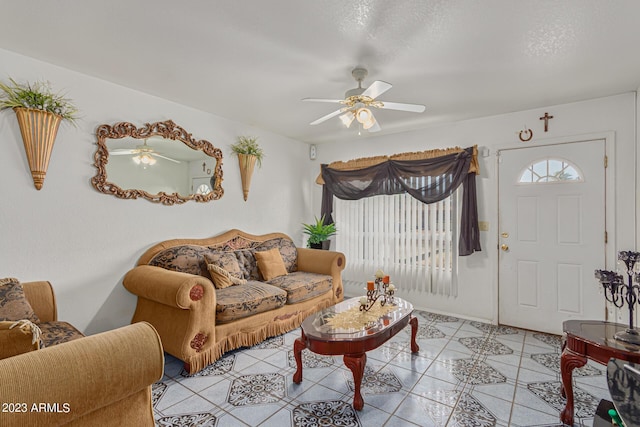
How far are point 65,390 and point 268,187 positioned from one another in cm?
343

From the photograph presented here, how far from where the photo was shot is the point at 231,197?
12.8 ft

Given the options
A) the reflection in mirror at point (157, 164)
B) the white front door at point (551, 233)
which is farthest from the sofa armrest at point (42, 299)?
the white front door at point (551, 233)

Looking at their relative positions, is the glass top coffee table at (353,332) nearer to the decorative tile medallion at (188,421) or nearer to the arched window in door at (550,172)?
the decorative tile medallion at (188,421)

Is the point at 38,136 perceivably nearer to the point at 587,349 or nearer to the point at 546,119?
the point at 587,349

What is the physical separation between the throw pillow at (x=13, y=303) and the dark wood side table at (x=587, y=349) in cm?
332

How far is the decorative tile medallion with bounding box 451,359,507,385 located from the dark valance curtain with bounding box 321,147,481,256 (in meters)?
1.39

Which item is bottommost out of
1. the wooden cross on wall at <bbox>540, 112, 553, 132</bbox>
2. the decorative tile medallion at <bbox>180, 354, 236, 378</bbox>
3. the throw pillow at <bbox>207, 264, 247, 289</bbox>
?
the decorative tile medallion at <bbox>180, 354, 236, 378</bbox>

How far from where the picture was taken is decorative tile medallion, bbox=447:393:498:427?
186 cm

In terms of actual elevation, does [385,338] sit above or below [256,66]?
below

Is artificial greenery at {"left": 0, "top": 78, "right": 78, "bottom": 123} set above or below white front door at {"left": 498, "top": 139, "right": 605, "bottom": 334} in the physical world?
above

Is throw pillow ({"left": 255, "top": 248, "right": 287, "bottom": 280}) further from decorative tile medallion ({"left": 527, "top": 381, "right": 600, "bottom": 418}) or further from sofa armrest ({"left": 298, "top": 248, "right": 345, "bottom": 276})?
decorative tile medallion ({"left": 527, "top": 381, "right": 600, "bottom": 418})

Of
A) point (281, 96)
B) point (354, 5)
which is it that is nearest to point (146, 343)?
point (354, 5)

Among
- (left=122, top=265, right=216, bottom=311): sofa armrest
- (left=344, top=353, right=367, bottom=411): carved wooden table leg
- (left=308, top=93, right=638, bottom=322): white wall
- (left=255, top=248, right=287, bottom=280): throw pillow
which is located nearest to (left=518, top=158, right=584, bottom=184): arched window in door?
(left=308, top=93, right=638, bottom=322): white wall

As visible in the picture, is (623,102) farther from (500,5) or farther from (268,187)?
(268,187)
